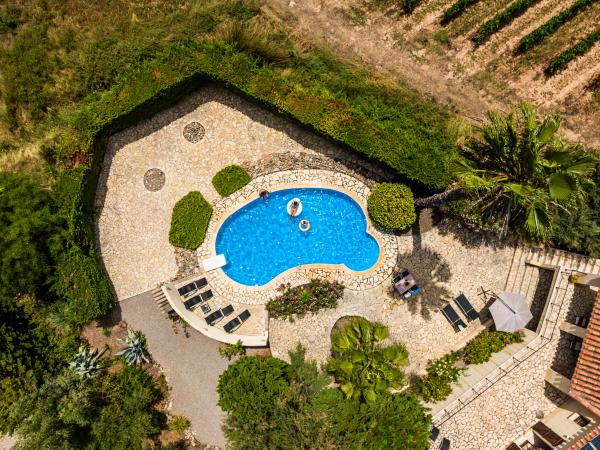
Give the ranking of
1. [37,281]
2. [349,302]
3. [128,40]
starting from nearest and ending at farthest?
[37,281] → [128,40] → [349,302]

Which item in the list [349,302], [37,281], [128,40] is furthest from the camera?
[349,302]

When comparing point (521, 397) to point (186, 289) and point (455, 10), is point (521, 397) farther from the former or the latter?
point (455, 10)

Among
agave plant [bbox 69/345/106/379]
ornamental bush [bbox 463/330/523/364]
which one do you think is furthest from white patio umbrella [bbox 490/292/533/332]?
agave plant [bbox 69/345/106/379]

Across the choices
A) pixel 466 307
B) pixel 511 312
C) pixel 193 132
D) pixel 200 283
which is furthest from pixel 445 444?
pixel 193 132

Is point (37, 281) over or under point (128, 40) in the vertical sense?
under

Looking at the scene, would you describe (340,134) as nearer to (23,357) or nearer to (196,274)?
(196,274)

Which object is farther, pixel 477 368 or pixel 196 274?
pixel 196 274

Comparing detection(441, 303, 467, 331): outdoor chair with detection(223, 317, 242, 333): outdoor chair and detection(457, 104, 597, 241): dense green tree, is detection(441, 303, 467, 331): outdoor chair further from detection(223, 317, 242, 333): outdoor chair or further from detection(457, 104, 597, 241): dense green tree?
detection(223, 317, 242, 333): outdoor chair

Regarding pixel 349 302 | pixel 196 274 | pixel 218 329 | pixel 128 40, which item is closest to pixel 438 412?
pixel 349 302
